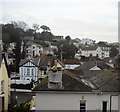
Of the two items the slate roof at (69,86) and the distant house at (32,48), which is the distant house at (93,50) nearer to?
the distant house at (32,48)

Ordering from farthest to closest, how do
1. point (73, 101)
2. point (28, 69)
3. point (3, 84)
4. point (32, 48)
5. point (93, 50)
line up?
point (93, 50)
point (32, 48)
point (28, 69)
point (3, 84)
point (73, 101)

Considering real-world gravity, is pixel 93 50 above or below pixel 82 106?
below

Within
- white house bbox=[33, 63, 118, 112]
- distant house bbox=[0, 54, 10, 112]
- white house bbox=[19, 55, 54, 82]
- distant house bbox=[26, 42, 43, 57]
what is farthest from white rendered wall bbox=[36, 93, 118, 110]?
distant house bbox=[26, 42, 43, 57]

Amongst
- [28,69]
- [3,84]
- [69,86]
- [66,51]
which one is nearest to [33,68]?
[28,69]

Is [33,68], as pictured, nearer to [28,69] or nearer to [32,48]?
[28,69]

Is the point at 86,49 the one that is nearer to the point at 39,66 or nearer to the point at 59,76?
the point at 39,66

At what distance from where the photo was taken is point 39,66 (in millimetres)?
14992

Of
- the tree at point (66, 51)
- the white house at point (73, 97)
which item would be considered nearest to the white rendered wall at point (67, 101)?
the white house at point (73, 97)

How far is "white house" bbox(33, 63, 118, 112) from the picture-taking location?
14.2 ft

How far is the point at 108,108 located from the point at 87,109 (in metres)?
0.27

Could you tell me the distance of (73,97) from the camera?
14.4 ft

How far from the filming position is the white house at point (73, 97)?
14.2ft

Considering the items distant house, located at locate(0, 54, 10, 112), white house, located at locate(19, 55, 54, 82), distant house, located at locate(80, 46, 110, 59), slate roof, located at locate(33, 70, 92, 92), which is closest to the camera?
slate roof, located at locate(33, 70, 92, 92)

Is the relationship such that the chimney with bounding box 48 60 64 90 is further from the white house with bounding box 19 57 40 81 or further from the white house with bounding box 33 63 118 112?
the white house with bounding box 19 57 40 81
